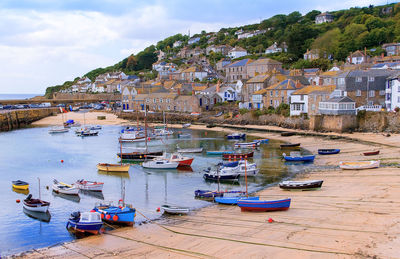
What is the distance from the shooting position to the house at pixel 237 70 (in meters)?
88.5

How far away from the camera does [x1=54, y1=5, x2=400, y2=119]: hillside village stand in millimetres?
50312

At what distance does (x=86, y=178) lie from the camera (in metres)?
31.9

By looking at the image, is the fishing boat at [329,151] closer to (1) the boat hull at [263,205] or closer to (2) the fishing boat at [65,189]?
(1) the boat hull at [263,205]

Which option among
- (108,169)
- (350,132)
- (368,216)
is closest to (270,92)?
(350,132)

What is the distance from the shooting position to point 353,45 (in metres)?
87.6

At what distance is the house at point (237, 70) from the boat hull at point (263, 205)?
225ft

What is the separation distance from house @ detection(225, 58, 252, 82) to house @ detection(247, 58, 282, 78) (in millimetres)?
2268

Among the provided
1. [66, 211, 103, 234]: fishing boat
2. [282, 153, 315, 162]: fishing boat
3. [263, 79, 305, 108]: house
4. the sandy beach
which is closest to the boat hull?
the sandy beach

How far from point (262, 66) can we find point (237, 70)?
9.30 m

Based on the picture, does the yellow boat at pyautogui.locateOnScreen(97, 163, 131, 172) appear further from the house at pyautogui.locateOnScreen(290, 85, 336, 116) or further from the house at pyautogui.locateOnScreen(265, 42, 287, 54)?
the house at pyautogui.locateOnScreen(265, 42, 287, 54)

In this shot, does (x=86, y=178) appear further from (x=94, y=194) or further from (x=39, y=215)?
(x=39, y=215)

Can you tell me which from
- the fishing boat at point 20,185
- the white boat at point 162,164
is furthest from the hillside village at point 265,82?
the fishing boat at point 20,185

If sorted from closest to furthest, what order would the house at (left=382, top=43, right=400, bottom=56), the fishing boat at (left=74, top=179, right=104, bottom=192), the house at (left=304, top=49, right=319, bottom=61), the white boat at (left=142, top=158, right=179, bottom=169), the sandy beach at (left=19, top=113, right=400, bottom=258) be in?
1. the sandy beach at (left=19, top=113, right=400, bottom=258)
2. the fishing boat at (left=74, top=179, right=104, bottom=192)
3. the white boat at (left=142, top=158, right=179, bottom=169)
4. the house at (left=382, top=43, right=400, bottom=56)
5. the house at (left=304, top=49, right=319, bottom=61)

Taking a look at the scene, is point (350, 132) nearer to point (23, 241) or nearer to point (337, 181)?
point (337, 181)
